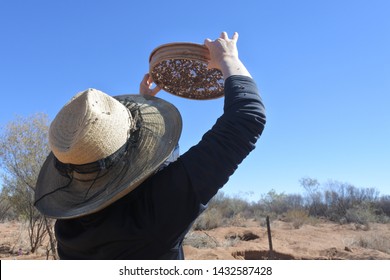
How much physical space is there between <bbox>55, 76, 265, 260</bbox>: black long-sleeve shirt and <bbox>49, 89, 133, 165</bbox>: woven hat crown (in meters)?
0.21

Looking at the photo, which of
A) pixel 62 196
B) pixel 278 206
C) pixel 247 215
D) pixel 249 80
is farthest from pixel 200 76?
pixel 278 206

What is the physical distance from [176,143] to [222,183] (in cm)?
27

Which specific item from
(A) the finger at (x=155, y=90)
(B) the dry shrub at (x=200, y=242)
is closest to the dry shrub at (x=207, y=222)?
(B) the dry shrub at (x=200, y=242)

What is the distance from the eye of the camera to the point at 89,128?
1.46 m

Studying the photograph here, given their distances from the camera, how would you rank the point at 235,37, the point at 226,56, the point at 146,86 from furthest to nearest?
the point at 146,86 → the point at 235,37 → the point at 226,56

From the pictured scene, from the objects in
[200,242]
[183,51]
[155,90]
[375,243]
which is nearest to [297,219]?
[375,243]

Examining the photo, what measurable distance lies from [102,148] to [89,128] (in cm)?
10

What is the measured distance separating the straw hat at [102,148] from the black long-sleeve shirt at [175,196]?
6cm

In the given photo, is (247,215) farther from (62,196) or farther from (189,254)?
(62,196)

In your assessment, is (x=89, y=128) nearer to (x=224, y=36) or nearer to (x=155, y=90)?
(x=224, y=36)

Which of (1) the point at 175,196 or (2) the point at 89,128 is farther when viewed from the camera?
(2) the point at 89,128

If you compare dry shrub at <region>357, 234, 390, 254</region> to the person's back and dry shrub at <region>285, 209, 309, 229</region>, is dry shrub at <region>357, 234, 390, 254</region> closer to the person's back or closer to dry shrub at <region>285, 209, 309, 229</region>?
dry shrub at <region>285, 209, 309, 229</region>

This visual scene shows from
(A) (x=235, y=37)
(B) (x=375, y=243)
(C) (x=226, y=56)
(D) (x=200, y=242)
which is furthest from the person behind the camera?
(B) (x=375, y=243)

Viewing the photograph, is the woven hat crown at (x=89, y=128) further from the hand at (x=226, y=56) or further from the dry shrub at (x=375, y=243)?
the dry shrub at (x=375, y=243)
